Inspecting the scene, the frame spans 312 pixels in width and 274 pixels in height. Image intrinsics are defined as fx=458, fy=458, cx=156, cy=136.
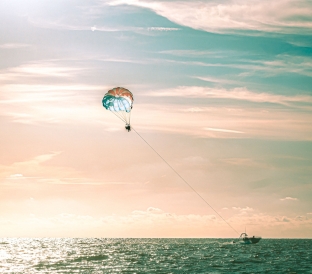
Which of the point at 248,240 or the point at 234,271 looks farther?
the point at 248,240

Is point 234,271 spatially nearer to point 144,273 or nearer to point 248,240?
point 144,273

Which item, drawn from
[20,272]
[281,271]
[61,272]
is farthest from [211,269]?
[20,272]

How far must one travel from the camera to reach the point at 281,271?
66.6 meters

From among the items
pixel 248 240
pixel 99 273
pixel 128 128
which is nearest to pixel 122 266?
pixel 99 273

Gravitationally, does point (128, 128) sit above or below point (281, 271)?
above

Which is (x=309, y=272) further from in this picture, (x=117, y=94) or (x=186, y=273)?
(x=117, y=94)

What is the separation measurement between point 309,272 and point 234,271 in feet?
36.5

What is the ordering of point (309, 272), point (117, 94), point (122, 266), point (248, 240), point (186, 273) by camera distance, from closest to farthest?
point (117, 94) → point (186, 273) → point (309, 272) → point (122, 266) → point (248, 240)

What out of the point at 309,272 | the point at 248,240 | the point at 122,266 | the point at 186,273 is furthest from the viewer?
the point at 248,240

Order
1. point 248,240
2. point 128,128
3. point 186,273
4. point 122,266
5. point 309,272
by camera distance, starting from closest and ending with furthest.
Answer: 1. point 128,128
2. point 186,273
3. point 309,272
4. point 122,266
5. point 248,240

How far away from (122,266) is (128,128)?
109ft

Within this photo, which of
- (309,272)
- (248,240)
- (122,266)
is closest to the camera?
(309,272)

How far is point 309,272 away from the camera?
65.9 m

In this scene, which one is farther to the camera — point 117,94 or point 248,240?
point 248,240
